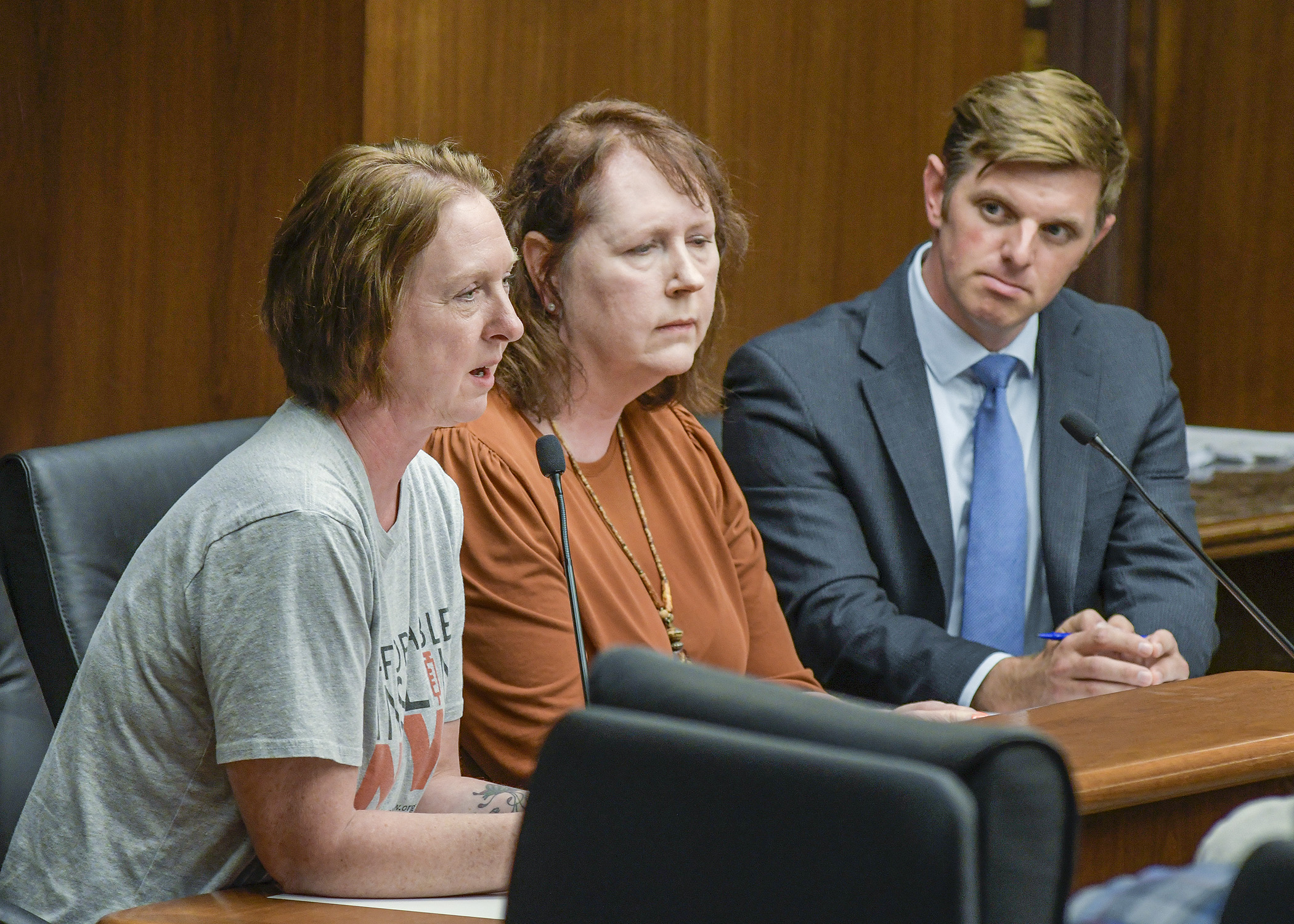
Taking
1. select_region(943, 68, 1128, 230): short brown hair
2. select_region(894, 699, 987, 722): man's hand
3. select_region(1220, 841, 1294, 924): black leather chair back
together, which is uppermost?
select_region(943, 68, 1128, 230): short brown hair

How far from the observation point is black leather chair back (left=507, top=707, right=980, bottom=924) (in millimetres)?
521

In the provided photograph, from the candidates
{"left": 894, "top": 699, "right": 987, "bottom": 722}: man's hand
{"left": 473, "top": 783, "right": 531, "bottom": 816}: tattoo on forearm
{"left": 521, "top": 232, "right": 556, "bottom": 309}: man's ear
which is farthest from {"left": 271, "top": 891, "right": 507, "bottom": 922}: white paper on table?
{"left": 521, "top": 232, "right": 556, "bottom": 309}: man's ear

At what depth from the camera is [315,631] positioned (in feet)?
3.74

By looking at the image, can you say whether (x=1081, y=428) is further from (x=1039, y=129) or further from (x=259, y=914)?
(x=259, y=914)

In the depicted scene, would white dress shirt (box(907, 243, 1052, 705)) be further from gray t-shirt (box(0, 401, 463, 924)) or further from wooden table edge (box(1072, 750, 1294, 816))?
gray t-shirt (box(0, 401, 463, 924))

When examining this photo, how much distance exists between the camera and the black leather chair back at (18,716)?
1.46 m

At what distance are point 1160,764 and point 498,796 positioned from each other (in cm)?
60

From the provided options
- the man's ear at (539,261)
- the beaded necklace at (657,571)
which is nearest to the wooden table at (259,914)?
the beaded necklace at (657,571)

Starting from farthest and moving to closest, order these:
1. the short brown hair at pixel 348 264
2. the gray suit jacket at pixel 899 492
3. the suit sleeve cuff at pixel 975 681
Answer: the gray suit jacket at pixel 899 492 < the suit sleeve cuff at pixel 975 681 < the short brown hair at pixel 348 264

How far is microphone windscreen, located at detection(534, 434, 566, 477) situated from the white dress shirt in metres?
0.86

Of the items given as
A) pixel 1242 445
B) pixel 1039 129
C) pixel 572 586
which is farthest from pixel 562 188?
pixel 1242 445

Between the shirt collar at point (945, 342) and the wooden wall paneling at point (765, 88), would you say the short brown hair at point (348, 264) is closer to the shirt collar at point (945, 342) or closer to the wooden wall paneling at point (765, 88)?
the wooden wall paneling at point (765, 88)

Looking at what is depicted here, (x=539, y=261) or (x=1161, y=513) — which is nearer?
(x=1161, y=513)

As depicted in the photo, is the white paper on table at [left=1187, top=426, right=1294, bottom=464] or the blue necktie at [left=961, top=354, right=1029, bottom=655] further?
the white paper on table at [left=1187, top=426, right=1294, bottom=464]
